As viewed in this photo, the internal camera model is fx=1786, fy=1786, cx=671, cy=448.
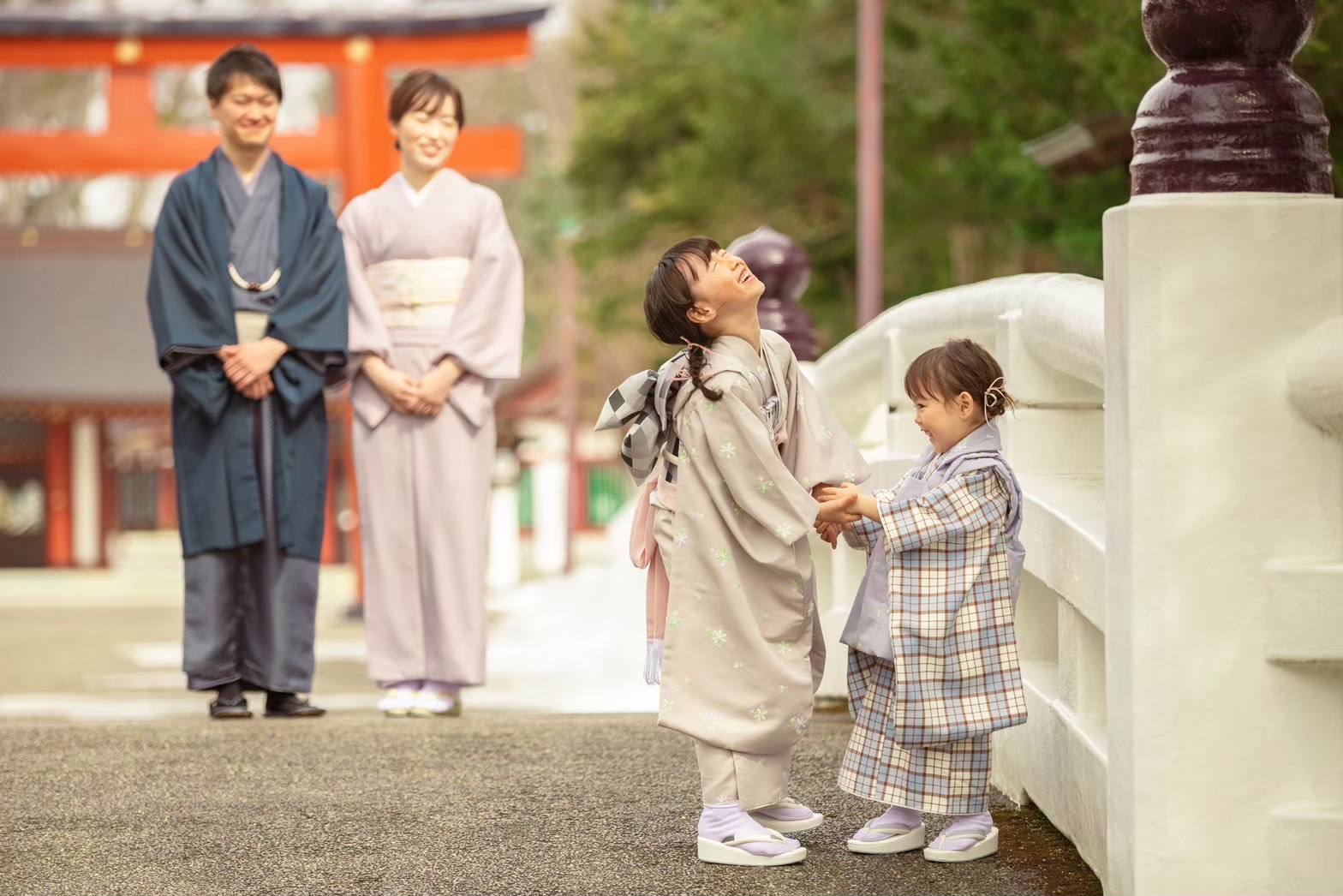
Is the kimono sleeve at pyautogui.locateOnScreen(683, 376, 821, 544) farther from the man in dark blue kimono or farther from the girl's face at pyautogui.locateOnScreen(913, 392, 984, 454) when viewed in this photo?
the man in dark blue kimono

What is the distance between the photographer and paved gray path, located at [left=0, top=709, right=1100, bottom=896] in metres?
3.02

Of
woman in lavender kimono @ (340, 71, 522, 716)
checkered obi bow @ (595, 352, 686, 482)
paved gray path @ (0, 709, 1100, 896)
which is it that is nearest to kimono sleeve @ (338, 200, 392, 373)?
woman in lavender kimono @ (340, 71, 522, 716)


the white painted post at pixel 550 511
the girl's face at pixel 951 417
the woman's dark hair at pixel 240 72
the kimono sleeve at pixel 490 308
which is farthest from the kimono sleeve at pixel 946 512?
the white painted post at pixel 550 511

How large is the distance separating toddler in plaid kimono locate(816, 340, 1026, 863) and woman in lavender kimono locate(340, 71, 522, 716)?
87.1 inches

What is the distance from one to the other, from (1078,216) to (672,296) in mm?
8121

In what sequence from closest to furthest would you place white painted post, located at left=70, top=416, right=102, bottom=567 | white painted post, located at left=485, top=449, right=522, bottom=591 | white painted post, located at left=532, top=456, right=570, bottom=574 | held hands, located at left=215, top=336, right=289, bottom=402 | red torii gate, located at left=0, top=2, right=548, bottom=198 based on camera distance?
held hands, located at left=215, top=336, right=289, bottom=402
red torii gate, located at left=0, top=2, right=548, bottom=198
white painted post, located at left=485, top=449, right=522, bottom=591
white painted post, located at left=70, top=416, right=102, bottom=567
white painted post, located at left=532, top=456, right=570, bottom=574

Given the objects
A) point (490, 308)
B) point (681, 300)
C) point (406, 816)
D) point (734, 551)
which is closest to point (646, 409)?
point (681, 300)

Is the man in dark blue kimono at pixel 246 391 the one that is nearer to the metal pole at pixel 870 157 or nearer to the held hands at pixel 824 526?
the held hands at pixel 824 526

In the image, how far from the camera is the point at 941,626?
302 centimetres

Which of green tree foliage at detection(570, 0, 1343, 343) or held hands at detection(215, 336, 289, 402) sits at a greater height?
green tree foliage at detection(570, 0, 1343, 343)

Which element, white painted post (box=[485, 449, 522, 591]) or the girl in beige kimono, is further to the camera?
white painted post (box=[485, 449, 522, 591])

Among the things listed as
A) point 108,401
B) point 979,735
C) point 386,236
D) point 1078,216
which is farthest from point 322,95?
point 979,735

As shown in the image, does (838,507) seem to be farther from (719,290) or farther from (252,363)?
(252,363)

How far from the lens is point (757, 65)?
55.1 ft
